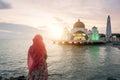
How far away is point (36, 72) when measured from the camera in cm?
874

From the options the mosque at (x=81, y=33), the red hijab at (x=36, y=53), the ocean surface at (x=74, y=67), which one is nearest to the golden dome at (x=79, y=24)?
the mosque at (x=81, y=33)

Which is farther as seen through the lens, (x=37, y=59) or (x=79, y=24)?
(x=79, y=24)

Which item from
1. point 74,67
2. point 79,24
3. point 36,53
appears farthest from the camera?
point 79,24

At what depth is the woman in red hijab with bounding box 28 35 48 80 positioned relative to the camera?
8.45 metres

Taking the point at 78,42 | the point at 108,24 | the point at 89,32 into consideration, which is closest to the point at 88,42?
the point at 78,42

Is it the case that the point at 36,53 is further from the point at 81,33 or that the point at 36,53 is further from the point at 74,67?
the point at 81,33

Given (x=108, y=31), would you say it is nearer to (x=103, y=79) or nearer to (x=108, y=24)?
(x=108, y=24)

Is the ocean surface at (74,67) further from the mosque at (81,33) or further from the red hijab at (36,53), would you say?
the mosque at (81,33)

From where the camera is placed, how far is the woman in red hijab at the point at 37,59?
8453 millimetres

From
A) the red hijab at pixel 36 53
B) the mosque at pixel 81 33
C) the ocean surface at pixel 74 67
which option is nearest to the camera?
the red hijab at pixel 36 53

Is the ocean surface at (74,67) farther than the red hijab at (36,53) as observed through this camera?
Yes

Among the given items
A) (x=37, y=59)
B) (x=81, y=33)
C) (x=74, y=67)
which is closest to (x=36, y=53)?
(x=37, y=59)

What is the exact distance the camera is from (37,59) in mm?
8461

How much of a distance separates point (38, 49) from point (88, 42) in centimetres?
9737
